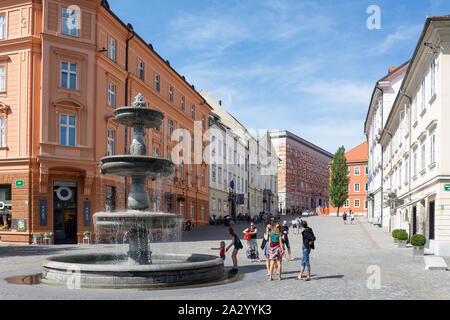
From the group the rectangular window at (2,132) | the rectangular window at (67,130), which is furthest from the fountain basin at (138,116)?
the rectangular window at (2,132)

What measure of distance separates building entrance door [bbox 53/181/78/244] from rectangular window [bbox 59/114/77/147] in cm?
246

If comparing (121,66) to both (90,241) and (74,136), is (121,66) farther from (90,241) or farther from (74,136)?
(90,241)

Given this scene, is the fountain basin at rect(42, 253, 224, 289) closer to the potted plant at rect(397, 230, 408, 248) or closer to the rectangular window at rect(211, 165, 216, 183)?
the potted plant at rect(397, 230, 408, 248)

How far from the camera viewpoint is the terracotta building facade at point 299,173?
10781 cm

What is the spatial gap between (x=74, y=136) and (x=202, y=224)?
24996 mm

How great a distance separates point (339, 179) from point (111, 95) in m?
59.8

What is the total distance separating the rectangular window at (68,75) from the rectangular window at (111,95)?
3.63 meters

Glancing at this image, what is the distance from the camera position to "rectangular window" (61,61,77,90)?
99.6 feet

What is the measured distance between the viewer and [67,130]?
3036 centimetres

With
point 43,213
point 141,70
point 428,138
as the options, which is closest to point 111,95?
point 141,70

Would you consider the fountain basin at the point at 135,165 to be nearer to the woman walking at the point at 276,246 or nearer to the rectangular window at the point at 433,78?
the woman walking at the point at 276,246
